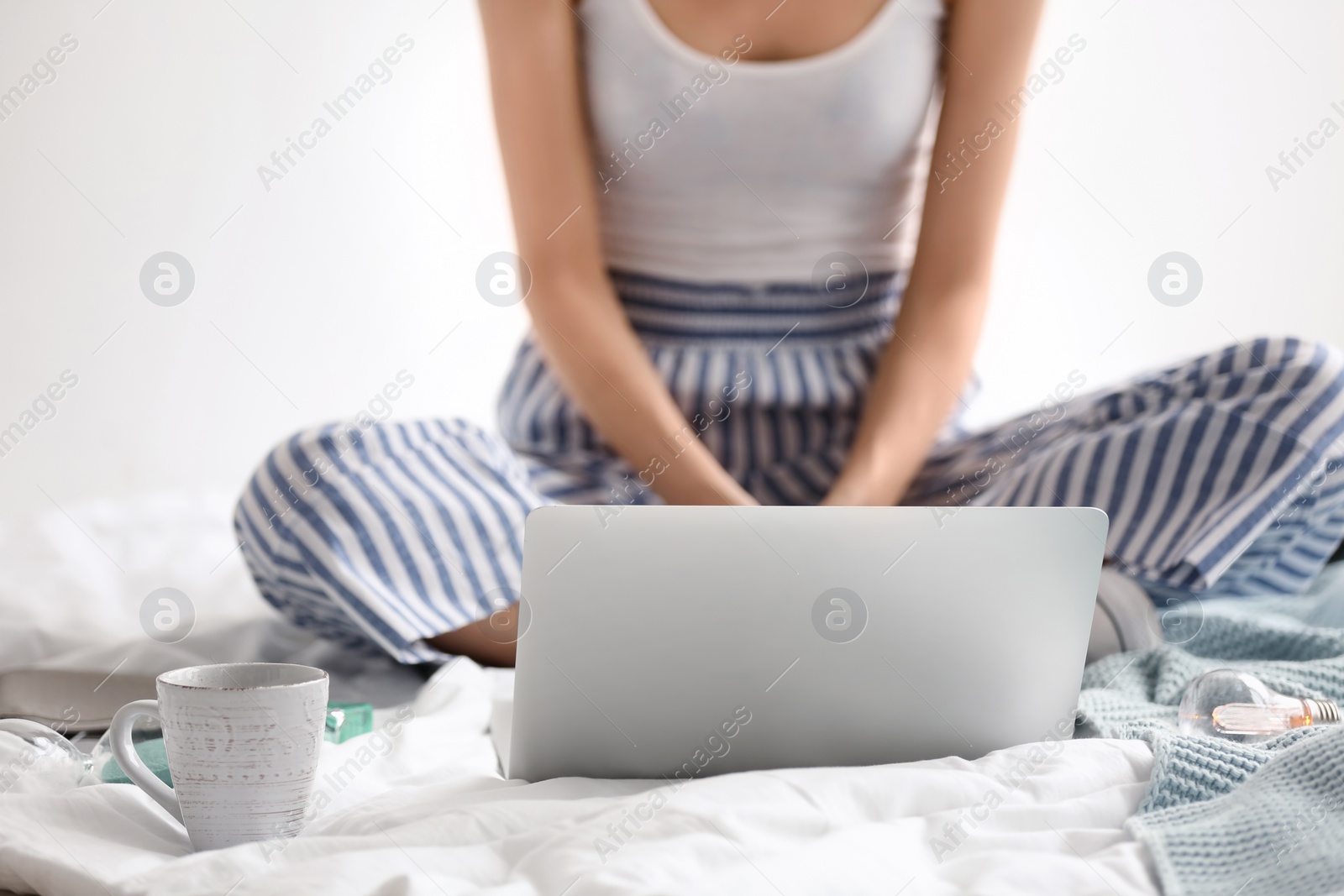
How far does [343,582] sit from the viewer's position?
780 millimetres

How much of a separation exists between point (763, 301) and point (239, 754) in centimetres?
76

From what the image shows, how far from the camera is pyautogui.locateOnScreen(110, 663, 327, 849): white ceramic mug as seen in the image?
41cm

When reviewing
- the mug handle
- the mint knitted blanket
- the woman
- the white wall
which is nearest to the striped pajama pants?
the woman

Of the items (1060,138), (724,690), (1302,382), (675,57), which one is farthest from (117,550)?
(1060,138)

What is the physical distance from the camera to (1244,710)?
1.82 ft

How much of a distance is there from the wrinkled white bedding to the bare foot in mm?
277

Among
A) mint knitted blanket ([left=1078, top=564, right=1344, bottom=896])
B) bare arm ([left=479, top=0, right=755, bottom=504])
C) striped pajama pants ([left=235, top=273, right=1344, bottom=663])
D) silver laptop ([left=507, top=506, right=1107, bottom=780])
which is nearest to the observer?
mint knitted blanket ([left=1078, top=564, right=1344, bottom=896])

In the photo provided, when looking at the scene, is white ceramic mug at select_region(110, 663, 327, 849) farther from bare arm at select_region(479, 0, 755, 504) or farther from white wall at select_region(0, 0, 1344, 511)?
white wall at select_region(0, 0, 1344, 511)

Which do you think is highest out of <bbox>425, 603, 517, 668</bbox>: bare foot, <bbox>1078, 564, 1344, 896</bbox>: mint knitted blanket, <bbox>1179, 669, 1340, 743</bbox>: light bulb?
<bbox>1078, 564, 1344, 896</bbox>: mint knitted blanket

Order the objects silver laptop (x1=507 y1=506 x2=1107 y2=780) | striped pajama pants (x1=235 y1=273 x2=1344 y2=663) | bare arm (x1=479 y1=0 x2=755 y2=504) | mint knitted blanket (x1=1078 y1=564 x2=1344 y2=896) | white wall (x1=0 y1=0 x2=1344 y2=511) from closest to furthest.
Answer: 1. mint knitted blanket (x1=1078 y1=564 x2=1344 y2=896)
2. silver laptop (x1=507 y1=506 x2=1107 y2=780)
3. striped pajama pants (x1=235 y1=273 x2=1344 y2=663)
4. bare arm (x1=479 y1=0 x2=755 y2=504)
5. white wall (x1=0 y1=0 x2=1344 y2=511)

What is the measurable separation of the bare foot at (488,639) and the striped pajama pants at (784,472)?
0.02 metres

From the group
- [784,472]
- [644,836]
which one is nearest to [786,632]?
[644,836]

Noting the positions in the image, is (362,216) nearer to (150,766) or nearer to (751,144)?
(751,144)

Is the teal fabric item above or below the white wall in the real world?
below
